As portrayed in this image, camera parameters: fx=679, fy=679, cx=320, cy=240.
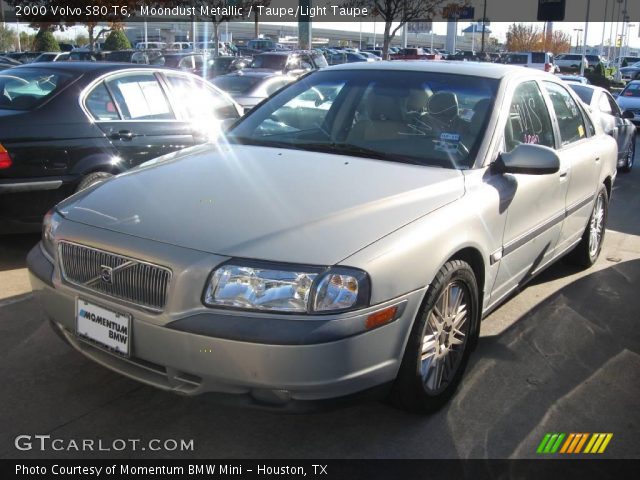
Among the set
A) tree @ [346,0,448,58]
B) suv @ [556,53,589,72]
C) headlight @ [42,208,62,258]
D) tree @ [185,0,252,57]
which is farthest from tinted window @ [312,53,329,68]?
suv @ [556,53,589,72]

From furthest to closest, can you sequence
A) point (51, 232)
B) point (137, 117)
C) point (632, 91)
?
point (632, 91) → point (137, 117) → point (51, 232)

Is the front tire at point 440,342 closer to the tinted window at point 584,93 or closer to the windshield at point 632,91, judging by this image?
the tinted window at point 584,93

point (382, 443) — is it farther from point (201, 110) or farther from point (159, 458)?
point (201, 110)

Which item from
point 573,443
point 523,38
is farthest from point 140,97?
point 523,38

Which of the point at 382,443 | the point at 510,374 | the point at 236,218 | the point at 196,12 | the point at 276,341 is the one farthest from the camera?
the point at 196,12

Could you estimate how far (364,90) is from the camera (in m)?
4.21

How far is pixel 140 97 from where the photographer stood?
6.21 meters

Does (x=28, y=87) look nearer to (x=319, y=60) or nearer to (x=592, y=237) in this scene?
(x=592, y=237)

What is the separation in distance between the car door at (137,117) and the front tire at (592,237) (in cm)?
357

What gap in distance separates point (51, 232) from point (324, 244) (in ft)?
4.55

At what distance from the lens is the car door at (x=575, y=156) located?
4633 millimetres

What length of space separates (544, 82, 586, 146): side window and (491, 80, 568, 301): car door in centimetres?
24
